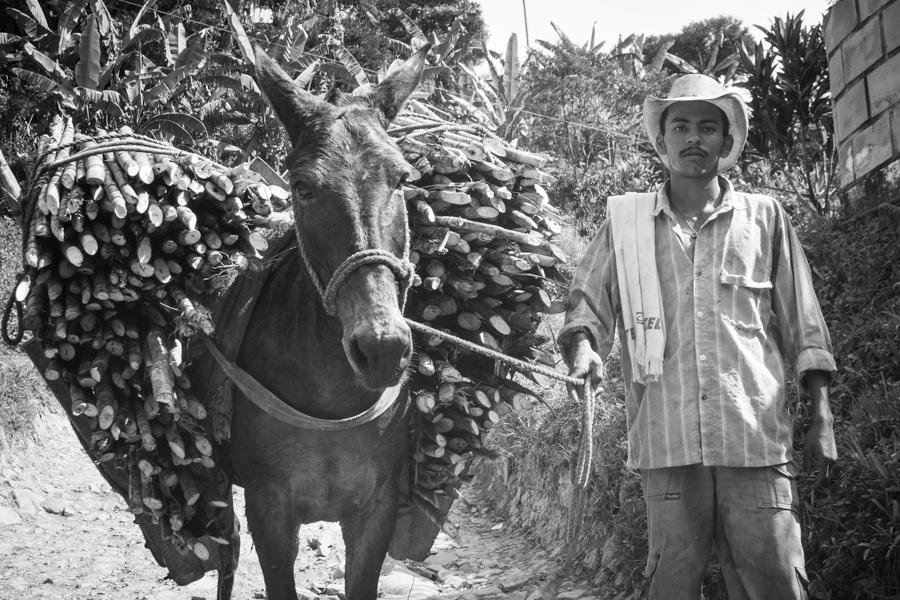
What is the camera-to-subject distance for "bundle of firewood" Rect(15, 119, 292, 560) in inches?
135

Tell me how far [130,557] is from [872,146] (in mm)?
6077

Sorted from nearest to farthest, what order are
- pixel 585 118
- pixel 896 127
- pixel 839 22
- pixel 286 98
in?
pixel 286 98 < pixel 896 127 < pixel 839 22 < pixel 585 118

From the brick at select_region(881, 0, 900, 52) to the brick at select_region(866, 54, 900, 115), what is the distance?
83mm

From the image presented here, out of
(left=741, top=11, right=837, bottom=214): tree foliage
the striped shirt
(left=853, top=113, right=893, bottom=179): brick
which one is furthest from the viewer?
(left=741, top=11, right=837, bottom=214): tree foliage

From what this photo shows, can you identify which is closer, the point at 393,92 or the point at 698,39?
the point at 393,92

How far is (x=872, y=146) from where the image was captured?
17.5ft

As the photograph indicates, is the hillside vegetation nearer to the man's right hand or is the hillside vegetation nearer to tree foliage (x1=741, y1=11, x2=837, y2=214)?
tree foliage (x1=741, y1=11, x2=837, y2=214)

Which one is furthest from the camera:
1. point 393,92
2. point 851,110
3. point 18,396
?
point 18,396

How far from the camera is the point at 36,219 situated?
340 cm

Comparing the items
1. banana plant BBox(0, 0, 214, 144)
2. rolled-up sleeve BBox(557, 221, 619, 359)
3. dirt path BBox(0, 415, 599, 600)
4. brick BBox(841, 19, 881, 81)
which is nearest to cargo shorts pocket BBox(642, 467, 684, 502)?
rolled-up sleeve BBox(557, 221, 619, 359)

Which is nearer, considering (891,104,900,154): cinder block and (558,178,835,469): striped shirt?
(558,178,835,469): striped shirt

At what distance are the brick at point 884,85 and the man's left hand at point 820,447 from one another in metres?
3.27

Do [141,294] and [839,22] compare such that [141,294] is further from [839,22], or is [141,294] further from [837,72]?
[839,22]

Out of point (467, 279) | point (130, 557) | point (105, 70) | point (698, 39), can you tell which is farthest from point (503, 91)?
point (698, 39)
